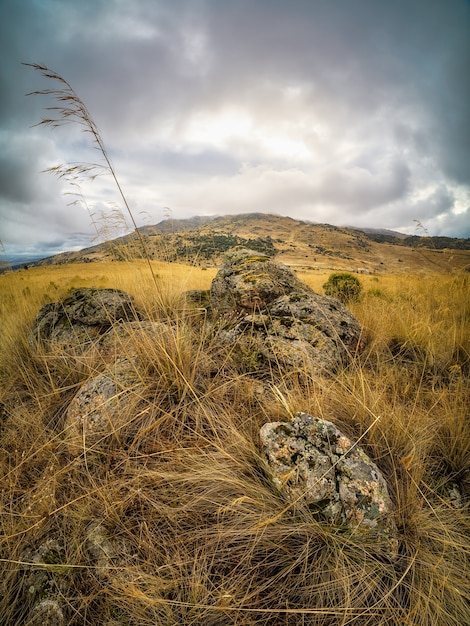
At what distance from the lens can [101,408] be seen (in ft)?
6.84

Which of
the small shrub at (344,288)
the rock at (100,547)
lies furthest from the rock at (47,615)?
the small shrub at (344,288)

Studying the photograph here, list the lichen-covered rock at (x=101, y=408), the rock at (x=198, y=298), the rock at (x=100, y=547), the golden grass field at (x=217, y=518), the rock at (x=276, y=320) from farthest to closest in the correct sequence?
1. the rock at (x=198, y=298)
2. the rock at (x=276, y=320)
3. the lichen-covered rock at (x=101, y=408)
4. the rock at (x=100, y=547)
5. the golden grass field at (x=217, y=518)

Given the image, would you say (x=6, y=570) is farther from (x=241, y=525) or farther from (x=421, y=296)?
(x=421, y=296)

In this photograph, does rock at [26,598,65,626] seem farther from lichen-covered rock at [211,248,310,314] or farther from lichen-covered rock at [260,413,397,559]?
lichen-covered rock at [211,248,310,314]

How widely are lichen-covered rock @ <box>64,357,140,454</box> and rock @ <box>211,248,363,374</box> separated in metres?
1.12

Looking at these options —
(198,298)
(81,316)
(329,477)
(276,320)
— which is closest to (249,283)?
(276,320)

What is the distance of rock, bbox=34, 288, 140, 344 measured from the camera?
11.2 feet

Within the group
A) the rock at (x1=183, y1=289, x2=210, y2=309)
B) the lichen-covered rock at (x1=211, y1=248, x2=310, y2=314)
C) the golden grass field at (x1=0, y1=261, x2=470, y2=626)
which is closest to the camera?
the golden grass field at (x1=0, y1=261, x2=470, y2=626)

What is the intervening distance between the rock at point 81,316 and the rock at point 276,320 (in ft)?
4.42

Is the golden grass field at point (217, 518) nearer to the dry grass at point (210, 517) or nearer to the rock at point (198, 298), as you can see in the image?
the dry grass at point (210, 517)

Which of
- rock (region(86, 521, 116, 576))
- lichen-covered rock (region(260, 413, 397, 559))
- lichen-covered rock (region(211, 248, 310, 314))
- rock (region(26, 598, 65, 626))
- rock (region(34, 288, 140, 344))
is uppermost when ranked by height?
lichen-covered rock (region(211, 248, 310, 314))

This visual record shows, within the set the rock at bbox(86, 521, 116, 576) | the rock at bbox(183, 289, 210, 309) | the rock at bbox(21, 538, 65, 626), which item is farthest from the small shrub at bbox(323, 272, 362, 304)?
the rock at bbox(21, 538, 65, 626)

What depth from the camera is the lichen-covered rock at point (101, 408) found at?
196cm

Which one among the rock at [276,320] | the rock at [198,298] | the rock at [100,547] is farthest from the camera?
the rock at [198,298]
